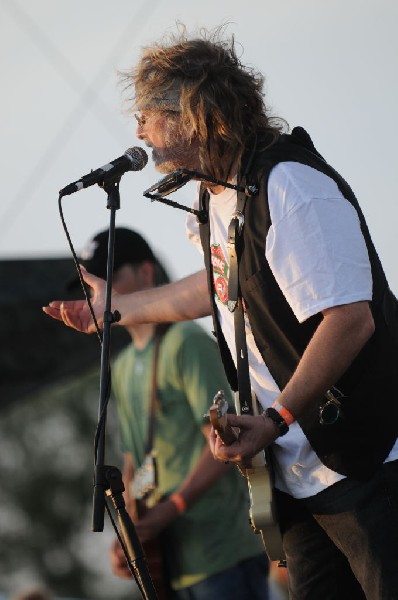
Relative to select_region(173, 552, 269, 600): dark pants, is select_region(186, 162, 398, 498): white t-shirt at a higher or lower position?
higher

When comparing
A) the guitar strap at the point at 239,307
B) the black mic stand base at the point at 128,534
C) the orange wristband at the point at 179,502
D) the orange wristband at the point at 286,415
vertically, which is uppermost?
the guitar strap at the point at 239,307

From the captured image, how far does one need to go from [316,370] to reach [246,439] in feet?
0.77

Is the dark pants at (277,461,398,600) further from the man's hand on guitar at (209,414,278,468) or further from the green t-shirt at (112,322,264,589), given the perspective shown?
the green t-shirt at (112,322,264,589)

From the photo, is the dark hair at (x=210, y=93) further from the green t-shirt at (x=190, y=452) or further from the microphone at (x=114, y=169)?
the green t-shirt at (x=190, y=452)

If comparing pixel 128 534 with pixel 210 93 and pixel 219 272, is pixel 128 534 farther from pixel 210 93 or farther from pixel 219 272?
pixel 210 93

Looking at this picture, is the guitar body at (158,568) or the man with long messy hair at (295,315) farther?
the guitar body at (158,568)

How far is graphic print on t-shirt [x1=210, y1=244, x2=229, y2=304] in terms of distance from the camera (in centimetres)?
350

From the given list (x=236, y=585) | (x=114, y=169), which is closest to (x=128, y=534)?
(x=114, y=169)

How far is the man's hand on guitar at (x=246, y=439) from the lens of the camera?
313 cm

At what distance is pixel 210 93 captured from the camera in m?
3.56

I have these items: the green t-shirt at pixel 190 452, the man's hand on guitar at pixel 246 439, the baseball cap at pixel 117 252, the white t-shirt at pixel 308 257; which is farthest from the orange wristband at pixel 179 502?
the man's hand on guitar at pixel 246 439

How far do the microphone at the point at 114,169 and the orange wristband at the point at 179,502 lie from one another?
5.23ft

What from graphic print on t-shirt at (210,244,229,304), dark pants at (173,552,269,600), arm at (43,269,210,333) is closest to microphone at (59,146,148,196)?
graphic print on t-shirt at (210,244,229,304)

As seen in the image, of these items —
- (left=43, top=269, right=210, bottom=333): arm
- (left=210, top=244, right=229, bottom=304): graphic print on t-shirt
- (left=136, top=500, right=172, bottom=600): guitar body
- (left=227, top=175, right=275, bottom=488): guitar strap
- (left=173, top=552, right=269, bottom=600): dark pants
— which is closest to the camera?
(left=227, top=175, right=275, bottom=488): guitar strap
